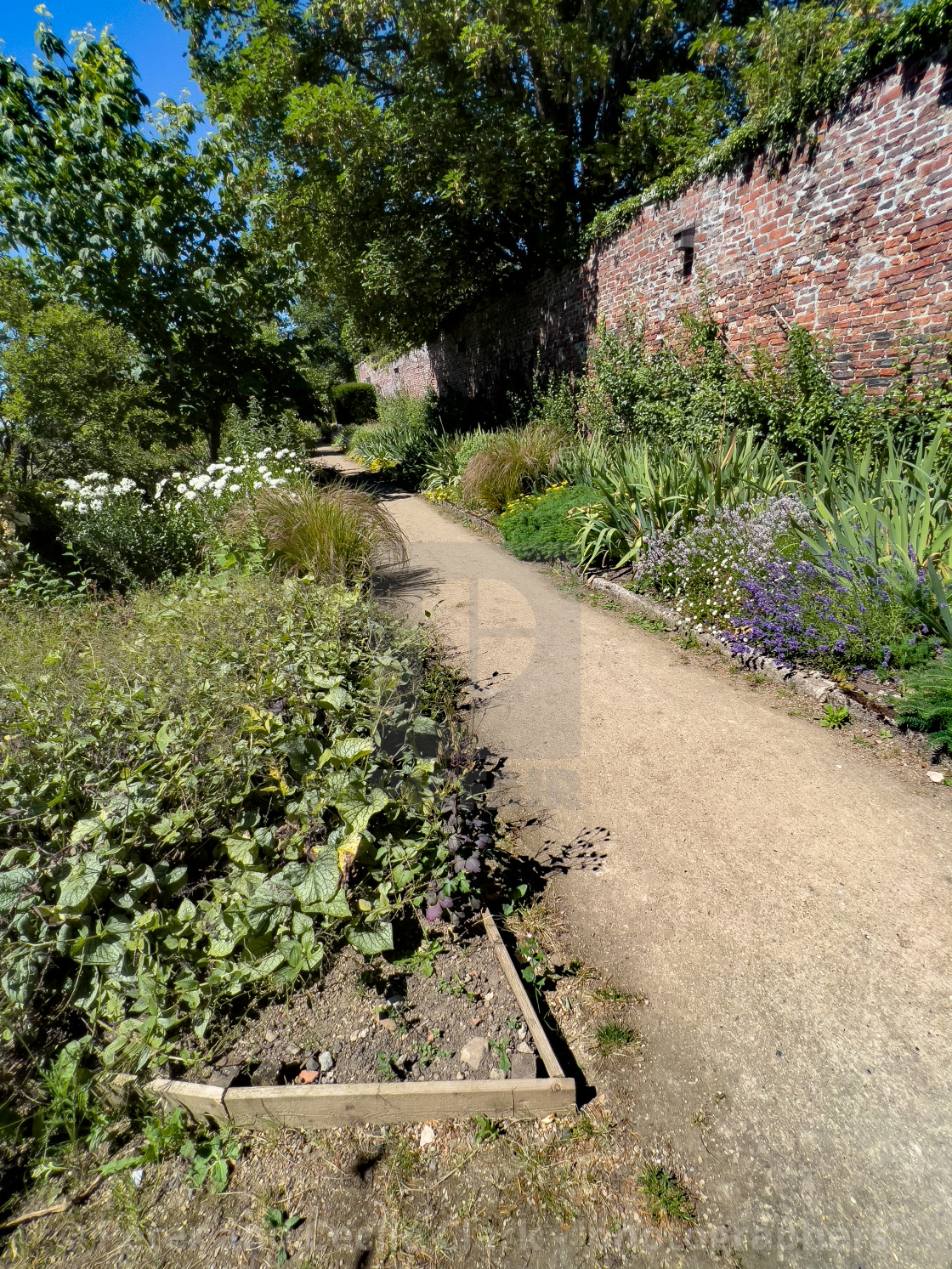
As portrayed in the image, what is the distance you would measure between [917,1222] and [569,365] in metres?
11.0

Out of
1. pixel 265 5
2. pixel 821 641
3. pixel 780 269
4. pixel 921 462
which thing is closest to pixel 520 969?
pixel 821 641

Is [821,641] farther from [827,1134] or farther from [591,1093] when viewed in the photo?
[591,1093]

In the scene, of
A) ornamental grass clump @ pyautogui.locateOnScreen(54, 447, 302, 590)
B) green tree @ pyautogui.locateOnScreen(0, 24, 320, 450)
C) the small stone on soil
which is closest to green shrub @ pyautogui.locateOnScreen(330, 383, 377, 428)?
green tree @ pyautogui.locateOnScreen(0, 24, 320, 450)

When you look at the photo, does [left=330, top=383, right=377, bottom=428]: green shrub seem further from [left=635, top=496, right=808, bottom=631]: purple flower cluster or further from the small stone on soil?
the small stone on soil

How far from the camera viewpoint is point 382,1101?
5.34 feet

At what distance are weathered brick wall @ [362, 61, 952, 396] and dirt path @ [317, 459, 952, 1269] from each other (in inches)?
160

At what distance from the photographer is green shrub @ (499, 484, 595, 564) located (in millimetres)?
6159

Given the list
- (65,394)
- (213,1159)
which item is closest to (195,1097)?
(213,1159)

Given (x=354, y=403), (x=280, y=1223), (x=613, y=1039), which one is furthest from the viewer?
(x=354, y=403)

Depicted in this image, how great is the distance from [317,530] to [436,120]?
26.6 ft

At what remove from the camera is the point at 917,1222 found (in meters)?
1.43

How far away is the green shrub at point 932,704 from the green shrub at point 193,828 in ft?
8.04

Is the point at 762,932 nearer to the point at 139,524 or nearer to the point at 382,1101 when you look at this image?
the point at 382,1101

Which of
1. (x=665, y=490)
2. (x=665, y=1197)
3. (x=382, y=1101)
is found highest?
(x=665, y=490)
